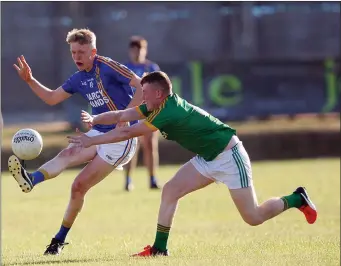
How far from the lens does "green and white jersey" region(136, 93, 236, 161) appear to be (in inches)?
369

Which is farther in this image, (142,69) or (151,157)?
(151,157)

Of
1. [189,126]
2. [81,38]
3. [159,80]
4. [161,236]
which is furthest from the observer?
[81,38]

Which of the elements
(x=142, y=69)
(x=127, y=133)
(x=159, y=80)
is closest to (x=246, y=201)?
(x=127, y=133)

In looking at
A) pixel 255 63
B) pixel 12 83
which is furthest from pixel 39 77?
pixel 255 63

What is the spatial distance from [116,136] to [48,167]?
4.21 ft

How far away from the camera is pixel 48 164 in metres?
10.5

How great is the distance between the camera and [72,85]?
10.9 metres

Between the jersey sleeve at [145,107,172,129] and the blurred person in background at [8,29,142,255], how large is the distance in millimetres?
1098

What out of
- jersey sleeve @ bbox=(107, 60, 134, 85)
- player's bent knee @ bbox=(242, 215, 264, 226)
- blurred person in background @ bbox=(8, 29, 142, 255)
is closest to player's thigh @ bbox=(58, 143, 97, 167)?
blurred person in background @ bbox=(8, 29, 142, 255)

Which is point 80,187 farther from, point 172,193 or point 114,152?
point 172,193

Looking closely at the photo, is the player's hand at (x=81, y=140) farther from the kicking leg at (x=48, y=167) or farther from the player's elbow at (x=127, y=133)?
the kicking leg at (x=48, y=167)

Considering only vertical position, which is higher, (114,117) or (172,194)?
(114,117)

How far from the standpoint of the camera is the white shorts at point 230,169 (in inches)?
383

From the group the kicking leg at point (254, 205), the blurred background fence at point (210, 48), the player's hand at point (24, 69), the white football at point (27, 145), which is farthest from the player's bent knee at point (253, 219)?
the blurred background fence at point (210, 48)
